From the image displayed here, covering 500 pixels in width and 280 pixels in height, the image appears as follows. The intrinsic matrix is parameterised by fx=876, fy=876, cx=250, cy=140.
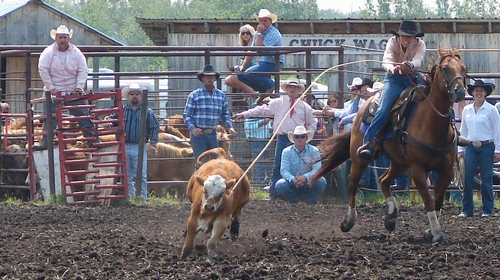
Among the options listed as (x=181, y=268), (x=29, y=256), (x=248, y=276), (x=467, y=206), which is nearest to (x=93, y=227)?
(x=29, y=256)

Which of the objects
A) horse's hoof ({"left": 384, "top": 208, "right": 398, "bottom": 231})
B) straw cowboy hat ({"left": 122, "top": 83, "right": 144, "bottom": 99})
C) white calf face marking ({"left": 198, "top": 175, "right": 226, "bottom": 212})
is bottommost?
horse's hoof ({"left": 384, "top": 208, "right": 398, "bottom": 231})

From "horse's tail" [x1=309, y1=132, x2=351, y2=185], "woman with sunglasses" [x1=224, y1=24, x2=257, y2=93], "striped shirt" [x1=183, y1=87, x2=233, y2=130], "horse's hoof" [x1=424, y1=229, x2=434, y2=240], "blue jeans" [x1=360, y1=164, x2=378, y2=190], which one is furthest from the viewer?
"woman with sunglasses" [x1=224, y1=24, x2=257, y2=93]

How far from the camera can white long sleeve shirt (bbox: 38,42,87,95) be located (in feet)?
41.8

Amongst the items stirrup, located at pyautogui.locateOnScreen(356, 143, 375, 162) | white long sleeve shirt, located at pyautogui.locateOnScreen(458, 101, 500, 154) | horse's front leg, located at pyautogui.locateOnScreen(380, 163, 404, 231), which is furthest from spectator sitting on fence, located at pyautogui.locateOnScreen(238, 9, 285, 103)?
stirrup, located at pyautogui.locateOnScreen(356, 143, 375, 162)

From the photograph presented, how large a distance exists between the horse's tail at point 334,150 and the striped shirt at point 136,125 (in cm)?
356

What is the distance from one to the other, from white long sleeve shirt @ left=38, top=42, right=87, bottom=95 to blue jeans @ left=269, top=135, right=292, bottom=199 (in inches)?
119

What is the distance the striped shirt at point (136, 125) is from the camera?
13.2 metres

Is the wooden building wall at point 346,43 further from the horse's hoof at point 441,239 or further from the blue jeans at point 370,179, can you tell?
the horse's hoof at point 441,239

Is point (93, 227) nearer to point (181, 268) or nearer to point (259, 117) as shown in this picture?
point (181, 268)

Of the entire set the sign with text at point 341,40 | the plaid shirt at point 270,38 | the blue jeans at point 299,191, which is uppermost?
the sign with text at point 341,40

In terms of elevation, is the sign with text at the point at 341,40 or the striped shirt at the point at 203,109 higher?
the sign with text at the point at 341,40

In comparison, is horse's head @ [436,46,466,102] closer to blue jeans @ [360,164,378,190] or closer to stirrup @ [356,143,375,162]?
stirrup @ [356,143,375,162]

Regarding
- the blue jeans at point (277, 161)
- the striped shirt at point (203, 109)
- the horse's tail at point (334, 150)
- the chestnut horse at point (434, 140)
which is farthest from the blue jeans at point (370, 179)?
the chestnut horse at point (434, 140)

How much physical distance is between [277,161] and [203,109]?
1349 mm
